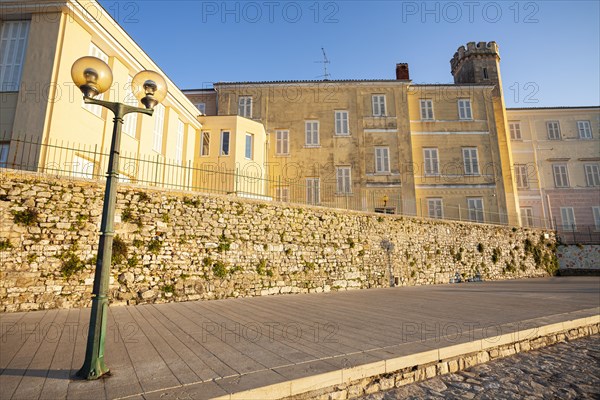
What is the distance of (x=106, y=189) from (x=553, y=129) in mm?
32510

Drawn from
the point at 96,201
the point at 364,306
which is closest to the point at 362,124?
the point at 364,306

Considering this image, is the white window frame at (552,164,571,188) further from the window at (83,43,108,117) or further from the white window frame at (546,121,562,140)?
the window at (83,43,108,117)

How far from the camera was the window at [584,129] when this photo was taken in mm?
25203

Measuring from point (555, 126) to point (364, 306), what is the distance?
27.8 metres

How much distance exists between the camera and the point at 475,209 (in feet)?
68.3

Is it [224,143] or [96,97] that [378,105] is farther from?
[96,97]

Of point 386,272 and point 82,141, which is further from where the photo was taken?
point 386,272

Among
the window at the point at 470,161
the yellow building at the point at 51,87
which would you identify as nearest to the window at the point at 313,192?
the window at the point at 470,161

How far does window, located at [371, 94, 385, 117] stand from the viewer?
21547 mm

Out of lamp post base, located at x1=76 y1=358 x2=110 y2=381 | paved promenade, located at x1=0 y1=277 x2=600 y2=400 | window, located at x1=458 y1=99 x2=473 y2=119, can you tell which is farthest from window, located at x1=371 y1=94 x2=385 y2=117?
lamp post base, located at x1=76 y1=358 x2=110 y2=381

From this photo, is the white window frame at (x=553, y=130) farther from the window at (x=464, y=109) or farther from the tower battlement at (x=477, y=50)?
the window at (x=464, y=109)

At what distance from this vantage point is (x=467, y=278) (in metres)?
15.8

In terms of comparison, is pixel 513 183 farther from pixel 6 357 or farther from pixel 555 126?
pixel 6 357

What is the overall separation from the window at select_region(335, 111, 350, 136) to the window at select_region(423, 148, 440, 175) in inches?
232
